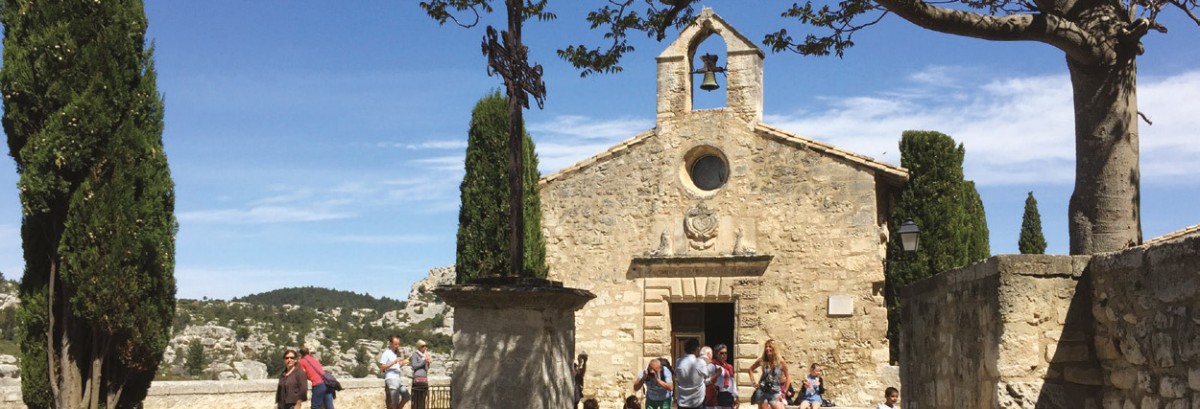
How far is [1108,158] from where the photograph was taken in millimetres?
6578

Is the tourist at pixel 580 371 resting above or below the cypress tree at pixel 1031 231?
below

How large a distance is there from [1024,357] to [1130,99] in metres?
2.18

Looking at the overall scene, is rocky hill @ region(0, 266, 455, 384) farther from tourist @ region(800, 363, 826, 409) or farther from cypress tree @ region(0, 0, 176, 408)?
tourist @ region(800, 363, 826, 409)

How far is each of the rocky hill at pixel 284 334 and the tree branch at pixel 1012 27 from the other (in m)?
21.0

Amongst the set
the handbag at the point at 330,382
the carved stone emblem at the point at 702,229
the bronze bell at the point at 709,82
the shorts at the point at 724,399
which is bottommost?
the shorts at the point at 724,399

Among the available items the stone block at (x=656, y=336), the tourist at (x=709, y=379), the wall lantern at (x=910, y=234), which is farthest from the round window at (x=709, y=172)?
the tourist at (x=709, y=379)

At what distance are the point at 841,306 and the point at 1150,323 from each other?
1237cm

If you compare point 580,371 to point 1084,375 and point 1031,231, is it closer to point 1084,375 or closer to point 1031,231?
point 1084,375

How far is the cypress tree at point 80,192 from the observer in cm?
1046

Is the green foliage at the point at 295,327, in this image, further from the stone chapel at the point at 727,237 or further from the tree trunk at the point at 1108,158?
the tree trunk at the point at 1108,158

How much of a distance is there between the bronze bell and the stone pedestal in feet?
36.0

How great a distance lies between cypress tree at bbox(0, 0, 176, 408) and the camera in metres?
10.5

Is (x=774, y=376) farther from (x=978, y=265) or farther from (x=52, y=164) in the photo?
(x=52, y=164)

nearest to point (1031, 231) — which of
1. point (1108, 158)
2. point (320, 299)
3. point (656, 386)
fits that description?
point (656, 386)
